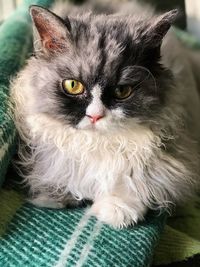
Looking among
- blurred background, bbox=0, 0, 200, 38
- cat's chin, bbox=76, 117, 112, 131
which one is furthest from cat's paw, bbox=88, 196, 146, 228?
blurred background, bbox=0, 0, 200, 38

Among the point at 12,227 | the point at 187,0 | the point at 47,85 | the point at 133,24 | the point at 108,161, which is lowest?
the point at 12,227

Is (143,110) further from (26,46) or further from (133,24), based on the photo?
(26,46)

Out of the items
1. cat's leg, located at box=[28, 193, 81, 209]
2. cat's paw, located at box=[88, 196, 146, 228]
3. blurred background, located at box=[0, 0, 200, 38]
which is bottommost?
cat's leg, located at box=[28, 193, 81, 209]

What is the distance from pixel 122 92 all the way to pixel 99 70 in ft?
0.23

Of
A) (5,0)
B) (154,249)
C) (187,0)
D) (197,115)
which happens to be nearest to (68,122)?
(154,249)

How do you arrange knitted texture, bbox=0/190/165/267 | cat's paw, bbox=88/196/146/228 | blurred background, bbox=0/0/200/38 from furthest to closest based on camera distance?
blurred background, bbox=0/0/200/38 < cat's paw, bbox=88/196/146/228 < knitted texture, bbox=0/190/165/267

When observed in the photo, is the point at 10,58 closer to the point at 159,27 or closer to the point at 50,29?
the point at 50,29

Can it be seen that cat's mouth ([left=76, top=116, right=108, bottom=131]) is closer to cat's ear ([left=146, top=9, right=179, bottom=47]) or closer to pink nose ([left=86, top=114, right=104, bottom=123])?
pink nose ([left=86, top=114, right=104, bottom=123])

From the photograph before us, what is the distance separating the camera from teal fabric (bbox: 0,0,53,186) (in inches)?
45.1

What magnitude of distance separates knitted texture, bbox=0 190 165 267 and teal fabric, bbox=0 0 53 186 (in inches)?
4.6

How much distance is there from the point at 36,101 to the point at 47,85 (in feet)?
0.19

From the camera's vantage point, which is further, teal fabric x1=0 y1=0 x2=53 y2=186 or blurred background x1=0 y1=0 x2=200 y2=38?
blurred background x1=0 y1=0 x2=200 y2=38

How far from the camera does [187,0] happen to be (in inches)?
90.4

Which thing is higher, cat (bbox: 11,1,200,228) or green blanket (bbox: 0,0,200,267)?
cat (bbox: 11,1,200,228)
